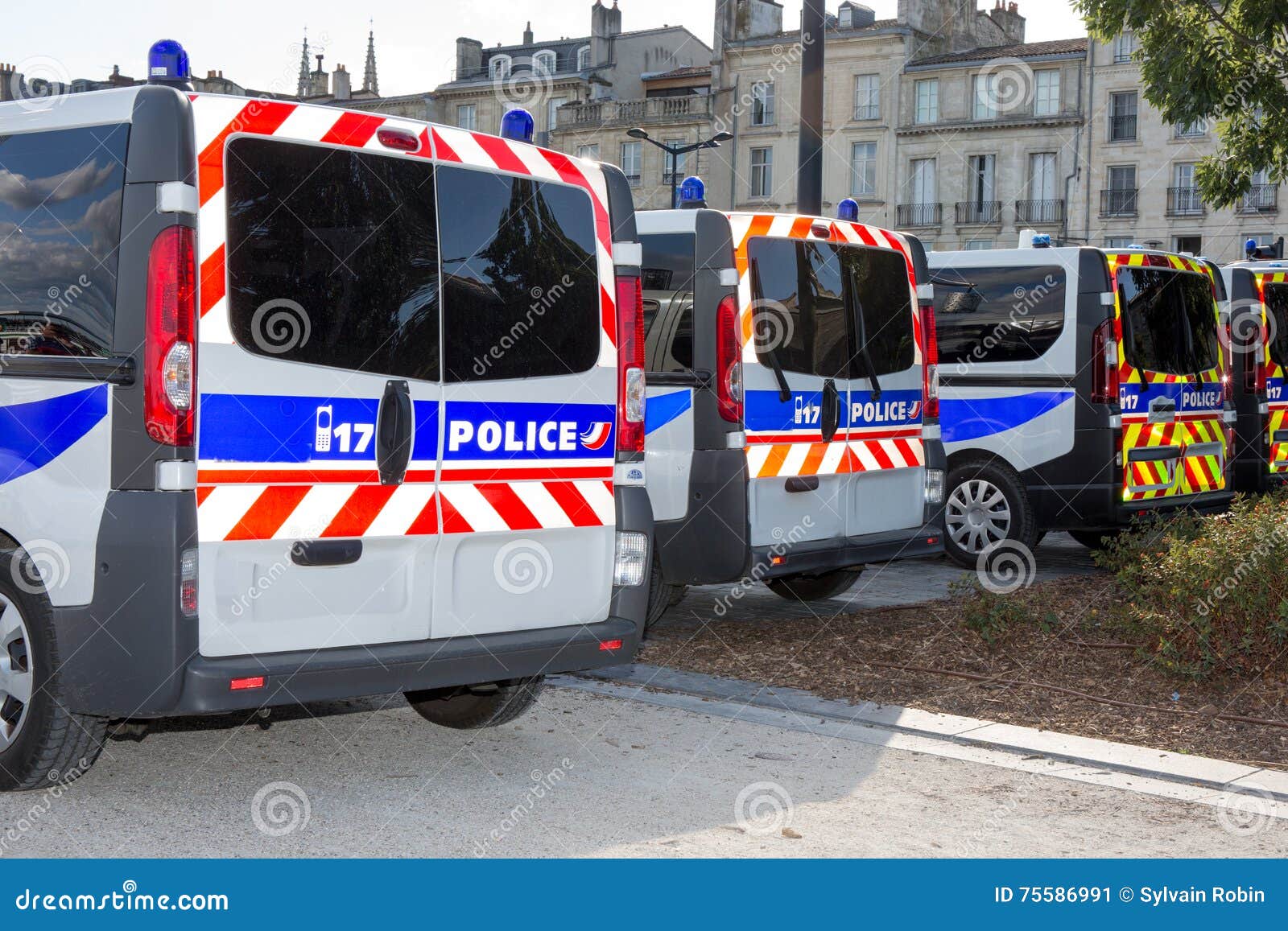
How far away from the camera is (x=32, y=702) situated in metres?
4.71

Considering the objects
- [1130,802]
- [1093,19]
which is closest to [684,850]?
[1130,802]

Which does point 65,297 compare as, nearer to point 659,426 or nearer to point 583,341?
point 583,341

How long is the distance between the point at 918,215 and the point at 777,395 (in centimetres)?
4840

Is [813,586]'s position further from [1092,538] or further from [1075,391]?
[1092,538]

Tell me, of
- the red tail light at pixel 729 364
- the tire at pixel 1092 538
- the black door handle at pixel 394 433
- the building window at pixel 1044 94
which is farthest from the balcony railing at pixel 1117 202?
the black door handle at pixel 394 433

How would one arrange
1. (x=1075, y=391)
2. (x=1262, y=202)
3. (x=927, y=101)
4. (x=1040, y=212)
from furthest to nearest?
1. (x=927, y=101)
2. (x=1040, y=212)
3. (x=1262, y=202)
4. (x=1075, y=391)

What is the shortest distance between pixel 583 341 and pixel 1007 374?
5.71 meters

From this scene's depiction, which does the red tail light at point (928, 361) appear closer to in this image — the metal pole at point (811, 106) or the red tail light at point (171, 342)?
the metal pole at point (811, 106)

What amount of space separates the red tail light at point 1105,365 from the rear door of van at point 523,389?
17.2 feet

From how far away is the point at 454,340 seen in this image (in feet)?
16.6

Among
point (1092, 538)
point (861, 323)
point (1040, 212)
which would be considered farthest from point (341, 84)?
point (861, 323)

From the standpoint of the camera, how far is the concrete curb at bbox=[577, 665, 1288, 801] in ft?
18.0

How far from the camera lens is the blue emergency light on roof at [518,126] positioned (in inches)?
219

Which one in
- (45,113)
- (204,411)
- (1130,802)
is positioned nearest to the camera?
(204,411)
